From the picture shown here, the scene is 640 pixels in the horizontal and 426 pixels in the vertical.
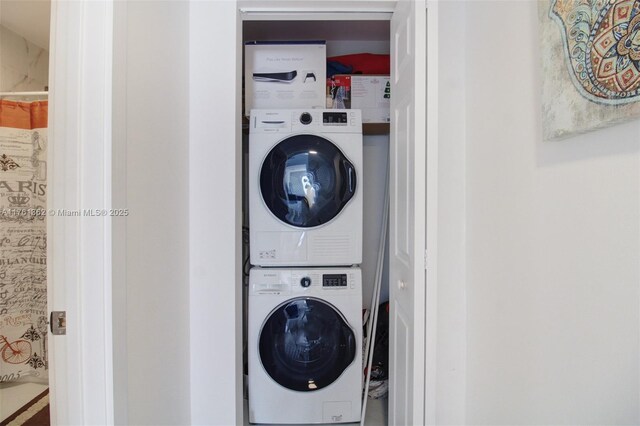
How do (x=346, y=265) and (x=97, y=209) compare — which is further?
(x=346, y=265)

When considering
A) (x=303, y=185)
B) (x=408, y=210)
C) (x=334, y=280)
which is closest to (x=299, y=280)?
(x=334, y=280)

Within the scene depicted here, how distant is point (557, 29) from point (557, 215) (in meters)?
0.49

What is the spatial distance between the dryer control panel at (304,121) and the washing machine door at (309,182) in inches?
2.4

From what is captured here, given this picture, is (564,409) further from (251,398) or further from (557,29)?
(251,398)

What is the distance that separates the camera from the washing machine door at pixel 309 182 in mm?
1569

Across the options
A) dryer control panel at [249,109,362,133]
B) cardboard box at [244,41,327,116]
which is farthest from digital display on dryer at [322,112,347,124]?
cardboard box at [244,41,327,116]

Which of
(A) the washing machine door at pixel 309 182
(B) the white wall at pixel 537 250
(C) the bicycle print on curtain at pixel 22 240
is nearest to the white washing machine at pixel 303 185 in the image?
(A) the washing machine door at pixel 309 182

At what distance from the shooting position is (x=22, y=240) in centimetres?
165

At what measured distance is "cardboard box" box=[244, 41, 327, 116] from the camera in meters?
1.73

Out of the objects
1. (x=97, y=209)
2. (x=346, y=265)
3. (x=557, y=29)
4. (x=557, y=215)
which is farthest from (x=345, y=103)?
(x=97, y=209)

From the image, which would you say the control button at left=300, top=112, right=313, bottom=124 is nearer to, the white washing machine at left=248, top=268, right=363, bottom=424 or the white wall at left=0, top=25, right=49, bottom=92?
the white washing machine at left=248, top=268, right=363, bottom=424

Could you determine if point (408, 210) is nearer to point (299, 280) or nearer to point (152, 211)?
point (299, 280)

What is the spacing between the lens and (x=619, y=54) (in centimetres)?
58

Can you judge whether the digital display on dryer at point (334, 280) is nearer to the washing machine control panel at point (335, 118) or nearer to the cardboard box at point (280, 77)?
the washing machine control panel at point (335, 118)
